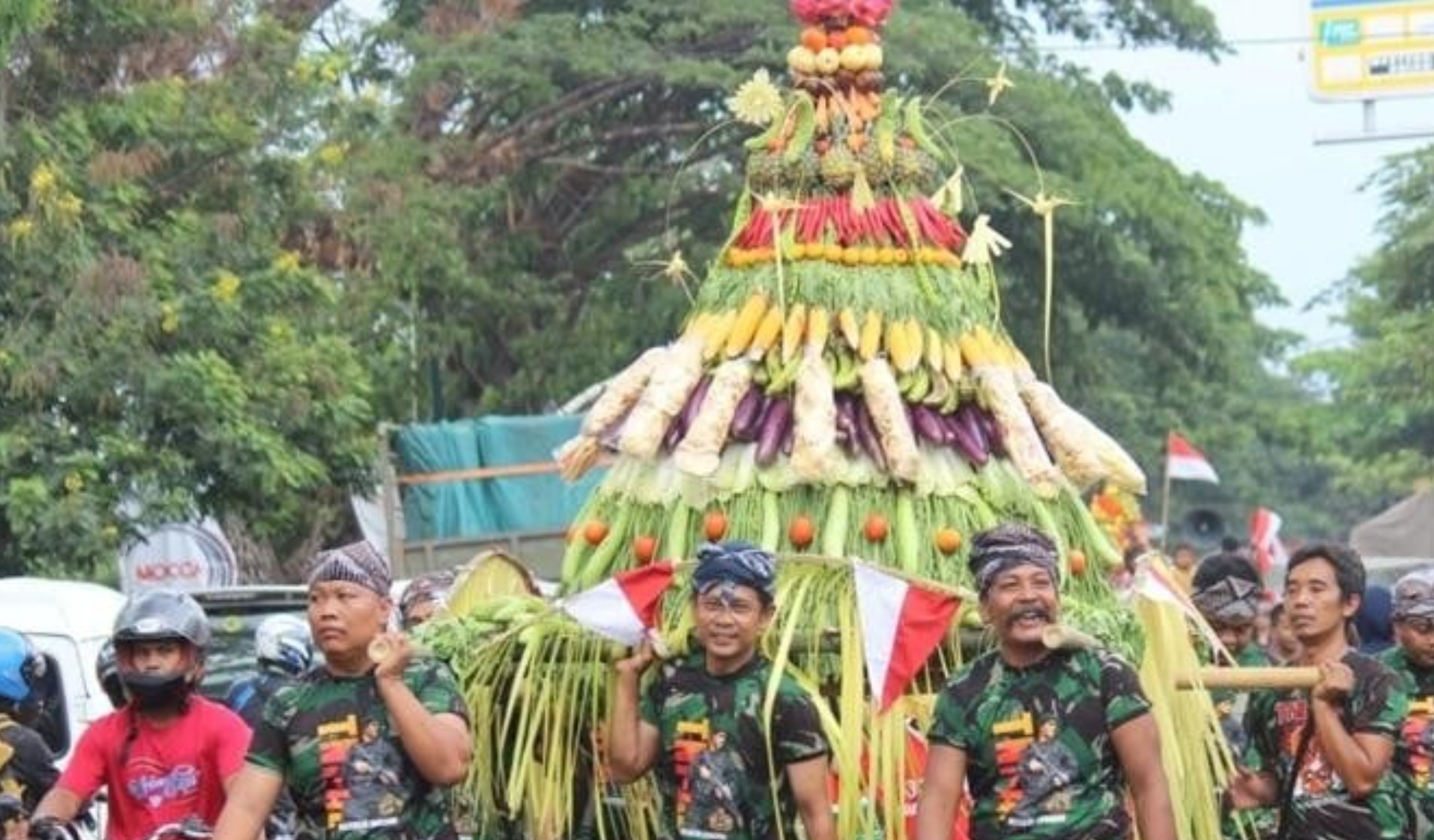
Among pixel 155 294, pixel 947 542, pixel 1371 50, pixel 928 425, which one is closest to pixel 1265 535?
pixel 1371 50

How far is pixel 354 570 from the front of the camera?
23.8 ft

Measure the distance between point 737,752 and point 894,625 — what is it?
89 centimetres

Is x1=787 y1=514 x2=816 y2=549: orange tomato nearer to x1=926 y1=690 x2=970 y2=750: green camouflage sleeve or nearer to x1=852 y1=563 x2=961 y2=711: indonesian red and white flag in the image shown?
x1=852 y1=563 x2=961 y2=711: indonesian red and white flag

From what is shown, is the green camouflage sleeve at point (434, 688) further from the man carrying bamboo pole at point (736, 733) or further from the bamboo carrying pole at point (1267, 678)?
the bamboo carrying pole at point (1267, 678)

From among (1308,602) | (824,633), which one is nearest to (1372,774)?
(1308,602)

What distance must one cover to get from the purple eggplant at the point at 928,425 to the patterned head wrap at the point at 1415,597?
55.0 inches

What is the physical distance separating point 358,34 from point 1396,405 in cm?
1924

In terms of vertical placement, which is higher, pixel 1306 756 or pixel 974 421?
pixel 974 421

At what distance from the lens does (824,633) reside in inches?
337

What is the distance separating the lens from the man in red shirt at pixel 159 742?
784cm

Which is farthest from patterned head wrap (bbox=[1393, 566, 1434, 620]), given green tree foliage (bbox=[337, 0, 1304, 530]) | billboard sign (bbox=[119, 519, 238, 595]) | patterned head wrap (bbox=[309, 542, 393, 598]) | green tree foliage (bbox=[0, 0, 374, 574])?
green tree foliage (bbox=[337, 0, 1304, 530])

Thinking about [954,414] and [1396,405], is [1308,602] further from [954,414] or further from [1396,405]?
[1396,405]

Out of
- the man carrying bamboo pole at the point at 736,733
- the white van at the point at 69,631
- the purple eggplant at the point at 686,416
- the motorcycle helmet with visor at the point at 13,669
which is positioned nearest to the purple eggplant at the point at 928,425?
the purple eggplant at the point at 686,416

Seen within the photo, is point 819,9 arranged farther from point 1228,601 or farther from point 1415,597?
point 1415,597
